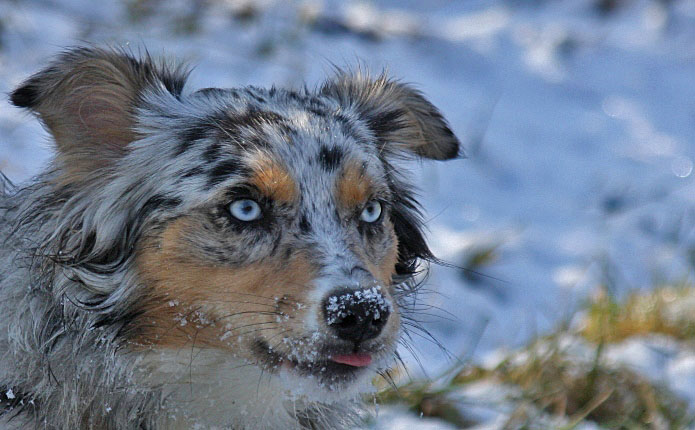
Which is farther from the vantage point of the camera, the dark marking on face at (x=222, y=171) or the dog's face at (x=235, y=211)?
the dark marking on face at (x=222, y=171)

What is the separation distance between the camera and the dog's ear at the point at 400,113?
369 cm

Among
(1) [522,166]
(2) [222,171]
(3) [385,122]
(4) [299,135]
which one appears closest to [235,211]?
(2) [222,171]

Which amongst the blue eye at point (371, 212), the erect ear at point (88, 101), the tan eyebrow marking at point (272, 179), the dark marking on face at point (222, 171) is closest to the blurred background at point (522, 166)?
the blue eye at point (371, 212)

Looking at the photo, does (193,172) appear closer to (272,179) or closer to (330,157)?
(272,179)

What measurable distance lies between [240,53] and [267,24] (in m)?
0.57

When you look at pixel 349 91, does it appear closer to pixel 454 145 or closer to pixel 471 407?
pixel 454 145

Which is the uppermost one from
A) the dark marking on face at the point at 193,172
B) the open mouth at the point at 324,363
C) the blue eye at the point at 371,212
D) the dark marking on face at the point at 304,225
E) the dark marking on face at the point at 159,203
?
the dark marking on face at the point at 193,172

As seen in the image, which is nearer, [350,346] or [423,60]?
[350,346]

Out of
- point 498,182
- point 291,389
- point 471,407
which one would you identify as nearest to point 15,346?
point 291,389

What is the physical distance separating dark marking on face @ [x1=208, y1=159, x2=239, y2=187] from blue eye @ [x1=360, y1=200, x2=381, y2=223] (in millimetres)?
469

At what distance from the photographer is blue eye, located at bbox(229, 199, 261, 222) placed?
294 cm

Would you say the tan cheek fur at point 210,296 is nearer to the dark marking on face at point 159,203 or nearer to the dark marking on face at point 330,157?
the dark marking on face at point 159,203

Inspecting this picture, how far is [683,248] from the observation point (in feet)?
24.2

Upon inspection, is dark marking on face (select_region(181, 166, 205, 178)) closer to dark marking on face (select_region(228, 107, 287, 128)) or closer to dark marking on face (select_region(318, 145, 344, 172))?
dark marking on face (select_region(228, 107, 287, 128))
